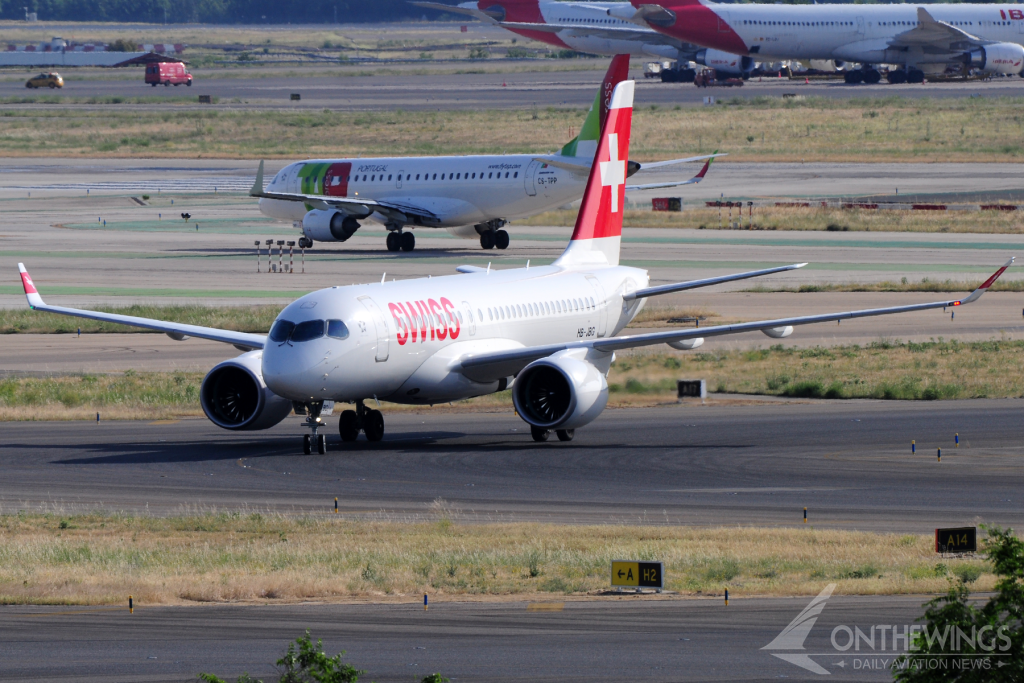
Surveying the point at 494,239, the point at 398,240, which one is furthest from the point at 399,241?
the point at 494,239

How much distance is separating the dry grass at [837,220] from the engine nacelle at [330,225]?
1783 cm

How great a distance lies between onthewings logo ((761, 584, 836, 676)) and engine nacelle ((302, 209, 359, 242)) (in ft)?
183

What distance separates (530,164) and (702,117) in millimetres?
75006

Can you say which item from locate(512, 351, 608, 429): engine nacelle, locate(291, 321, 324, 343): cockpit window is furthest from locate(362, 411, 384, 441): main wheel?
locate(291, 321, 324, 343): cockpit window

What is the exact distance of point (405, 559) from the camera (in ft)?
77.5

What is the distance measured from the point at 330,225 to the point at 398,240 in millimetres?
3649

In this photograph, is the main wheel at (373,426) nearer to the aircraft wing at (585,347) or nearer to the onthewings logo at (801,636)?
the aircraft wing at (585,347)

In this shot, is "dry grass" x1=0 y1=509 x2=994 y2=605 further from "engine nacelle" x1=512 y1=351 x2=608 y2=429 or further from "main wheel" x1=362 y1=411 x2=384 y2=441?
"main wheel" x1=362 y1=411 x2=384 y2=441

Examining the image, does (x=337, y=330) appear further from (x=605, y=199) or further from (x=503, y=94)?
(x=503, y=94)

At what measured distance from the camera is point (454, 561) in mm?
23391

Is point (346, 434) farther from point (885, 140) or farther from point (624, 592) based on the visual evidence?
point (885, 140)

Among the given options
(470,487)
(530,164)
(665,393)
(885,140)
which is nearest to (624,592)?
(470,487)

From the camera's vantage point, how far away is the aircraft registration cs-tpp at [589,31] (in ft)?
565

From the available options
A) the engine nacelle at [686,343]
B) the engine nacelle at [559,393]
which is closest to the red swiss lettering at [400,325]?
the engine nacelle at [559,393]
